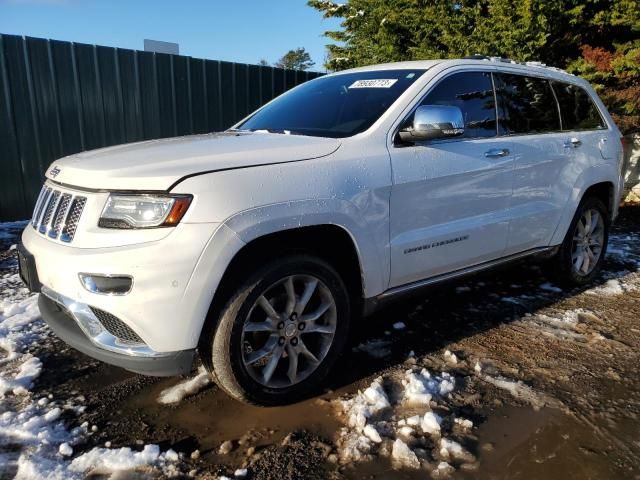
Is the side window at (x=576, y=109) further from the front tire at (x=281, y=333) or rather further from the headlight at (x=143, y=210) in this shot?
the headlight at (x=143, y=210)

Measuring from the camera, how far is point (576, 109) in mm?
4449

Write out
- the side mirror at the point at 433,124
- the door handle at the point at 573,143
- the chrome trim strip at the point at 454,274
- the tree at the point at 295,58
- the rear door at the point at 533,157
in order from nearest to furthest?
1. the side mirror at the point at 433,124
2. the chrome trim strip at the point at 454,274
3. the rear door at the point at 533,157
4. the door handle at the point at 573,143
5. the tree at the point at 295,58

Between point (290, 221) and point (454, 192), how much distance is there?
122cm

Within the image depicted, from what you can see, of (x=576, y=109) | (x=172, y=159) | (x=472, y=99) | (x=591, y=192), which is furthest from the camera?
(x=591, y=192)

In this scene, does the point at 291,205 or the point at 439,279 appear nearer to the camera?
the point at 291,205

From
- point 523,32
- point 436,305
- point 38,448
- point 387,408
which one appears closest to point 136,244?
point 38,448

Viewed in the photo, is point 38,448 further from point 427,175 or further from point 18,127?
point 18,127

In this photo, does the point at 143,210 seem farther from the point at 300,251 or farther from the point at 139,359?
the point at 300,251

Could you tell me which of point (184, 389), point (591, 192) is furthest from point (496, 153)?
point (184, 389)

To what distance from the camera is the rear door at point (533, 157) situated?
3.74 meters

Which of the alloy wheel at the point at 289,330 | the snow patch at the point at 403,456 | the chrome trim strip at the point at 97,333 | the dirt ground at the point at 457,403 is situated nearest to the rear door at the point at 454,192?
the dirt ground at the point at 457,403

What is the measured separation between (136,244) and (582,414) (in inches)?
90.9

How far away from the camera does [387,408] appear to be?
8.70 ft

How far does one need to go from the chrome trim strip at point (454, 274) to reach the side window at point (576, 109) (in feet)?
3.60
